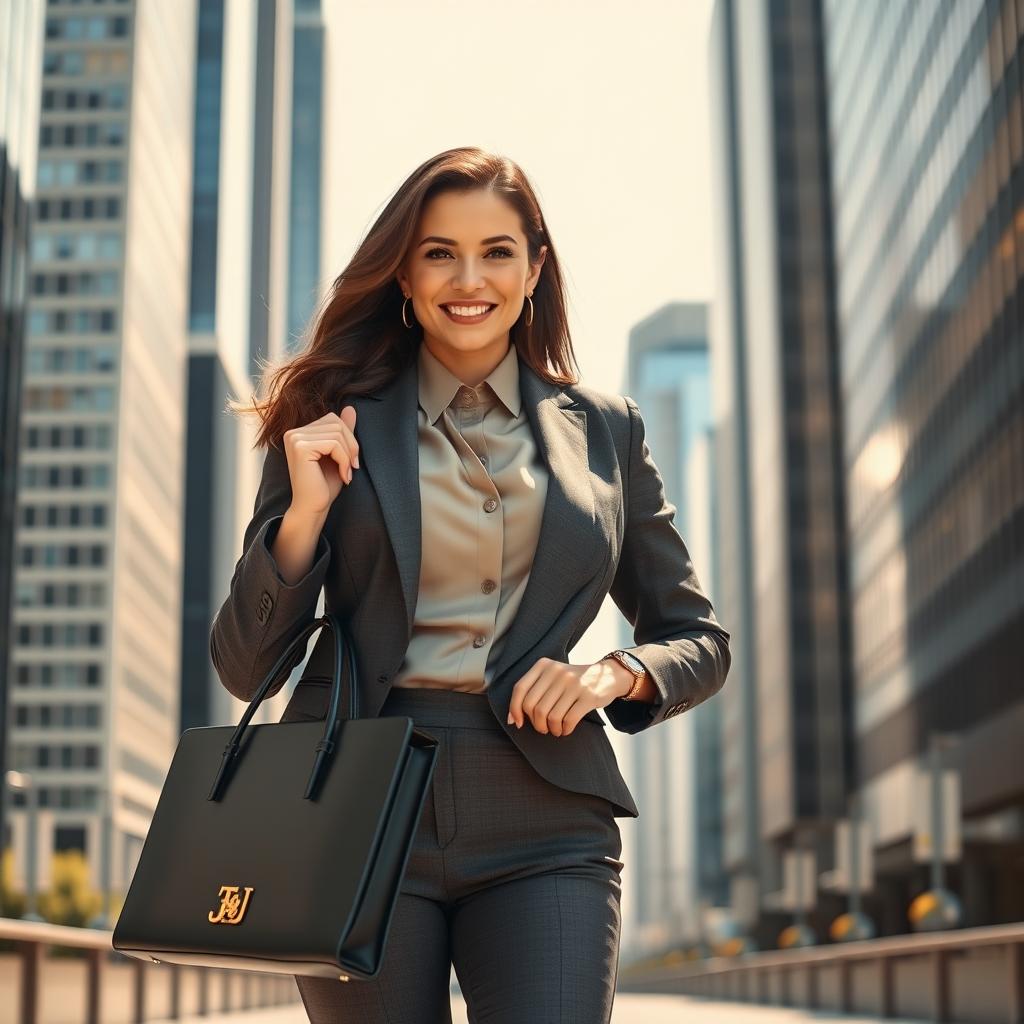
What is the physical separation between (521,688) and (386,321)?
0.82 meters

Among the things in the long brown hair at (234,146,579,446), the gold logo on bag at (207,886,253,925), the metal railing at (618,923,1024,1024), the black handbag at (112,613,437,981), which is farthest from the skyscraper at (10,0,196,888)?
the gold logo on bag at (207,886,253,925)

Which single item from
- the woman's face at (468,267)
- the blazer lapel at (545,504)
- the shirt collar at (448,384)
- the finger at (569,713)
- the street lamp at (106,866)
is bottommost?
the street lamp at (106,866)

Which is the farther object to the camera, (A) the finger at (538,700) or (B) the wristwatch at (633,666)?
(B) the wristwatch at (633,666)

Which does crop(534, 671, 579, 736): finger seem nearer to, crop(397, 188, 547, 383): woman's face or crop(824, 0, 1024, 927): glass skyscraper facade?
crop(397, 188, 547, 383): woman's face

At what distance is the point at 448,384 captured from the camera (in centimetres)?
303

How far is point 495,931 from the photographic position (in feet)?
8.49

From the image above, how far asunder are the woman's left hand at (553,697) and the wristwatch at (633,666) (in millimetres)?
128

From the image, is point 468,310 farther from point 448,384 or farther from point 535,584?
point 535,584

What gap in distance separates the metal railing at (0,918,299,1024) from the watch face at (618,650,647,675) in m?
1.62

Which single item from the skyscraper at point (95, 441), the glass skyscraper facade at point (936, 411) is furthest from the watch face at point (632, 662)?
the skyscraper at point (95, 441)

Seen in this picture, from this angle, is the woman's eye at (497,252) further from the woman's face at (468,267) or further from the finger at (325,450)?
the finger at (325,450)

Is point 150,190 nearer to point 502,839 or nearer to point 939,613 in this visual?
point 939,613

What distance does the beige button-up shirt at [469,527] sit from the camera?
2.72 metres

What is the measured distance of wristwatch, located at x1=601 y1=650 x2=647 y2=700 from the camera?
2773 mm
